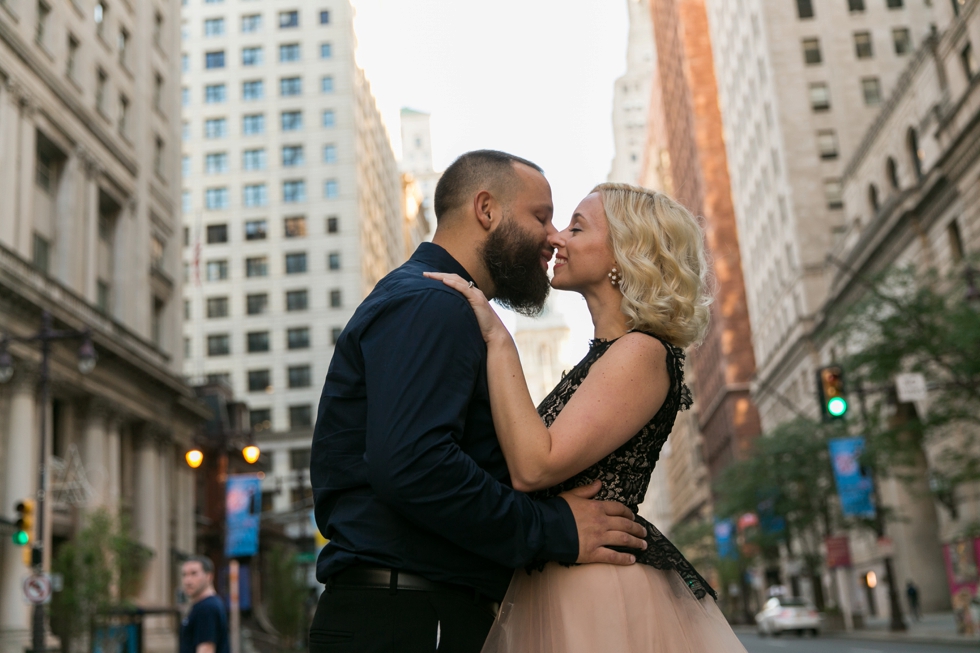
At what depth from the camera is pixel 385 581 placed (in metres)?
3.86

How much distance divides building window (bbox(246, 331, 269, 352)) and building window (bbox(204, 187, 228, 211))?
40.5 ft

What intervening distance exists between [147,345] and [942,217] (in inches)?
1397

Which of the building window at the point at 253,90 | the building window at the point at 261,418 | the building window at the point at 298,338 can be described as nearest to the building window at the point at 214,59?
the building window at the point at 253,90

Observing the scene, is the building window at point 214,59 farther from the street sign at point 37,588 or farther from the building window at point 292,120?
the street sign at point 37,588

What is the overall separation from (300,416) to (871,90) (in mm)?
51446

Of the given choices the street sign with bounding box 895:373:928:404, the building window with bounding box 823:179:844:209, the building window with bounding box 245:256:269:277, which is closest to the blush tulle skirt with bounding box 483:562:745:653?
the street sign with bounding box 895:373:928:404

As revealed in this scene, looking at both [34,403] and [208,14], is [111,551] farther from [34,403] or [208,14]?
[208,14]

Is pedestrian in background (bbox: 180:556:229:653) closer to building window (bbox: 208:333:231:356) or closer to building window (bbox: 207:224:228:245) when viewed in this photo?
building window (bbox: 208:333:231:356)

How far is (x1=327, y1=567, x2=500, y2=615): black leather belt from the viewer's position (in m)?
3.85

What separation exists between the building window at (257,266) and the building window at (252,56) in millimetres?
19085

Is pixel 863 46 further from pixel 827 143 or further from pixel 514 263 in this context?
pixel 514 263

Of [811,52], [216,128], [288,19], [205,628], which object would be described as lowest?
[205,628]

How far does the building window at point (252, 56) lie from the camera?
96625 millimetres

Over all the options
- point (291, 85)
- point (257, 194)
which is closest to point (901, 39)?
point (291, 85)
